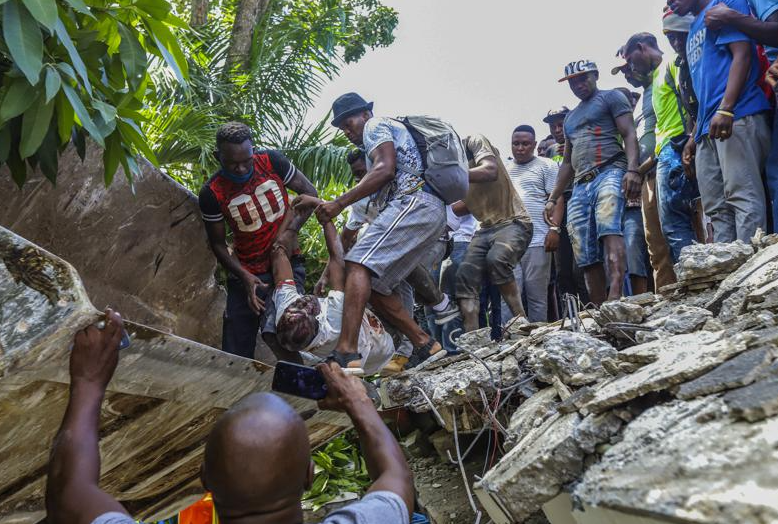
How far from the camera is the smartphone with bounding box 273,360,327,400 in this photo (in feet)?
6.75

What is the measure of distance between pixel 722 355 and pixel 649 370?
0.79ft

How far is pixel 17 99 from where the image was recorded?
182 cm

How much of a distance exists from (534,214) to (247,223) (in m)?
2.49

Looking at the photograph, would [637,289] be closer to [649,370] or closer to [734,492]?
[649,370]

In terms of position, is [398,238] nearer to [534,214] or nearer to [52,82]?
[52,82]

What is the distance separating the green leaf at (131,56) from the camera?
2.08 m

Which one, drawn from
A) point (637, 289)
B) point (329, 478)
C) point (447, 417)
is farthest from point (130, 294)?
point (637, 289)

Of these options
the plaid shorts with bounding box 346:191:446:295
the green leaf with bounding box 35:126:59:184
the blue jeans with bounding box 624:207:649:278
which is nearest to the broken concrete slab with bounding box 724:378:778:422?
the green leaf with bounding box 35:126:59:184

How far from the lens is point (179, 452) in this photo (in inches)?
102

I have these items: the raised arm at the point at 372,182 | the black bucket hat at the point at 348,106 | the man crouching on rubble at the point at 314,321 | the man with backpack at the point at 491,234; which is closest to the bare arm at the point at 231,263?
the man crouching on rubble at the point at 314,321

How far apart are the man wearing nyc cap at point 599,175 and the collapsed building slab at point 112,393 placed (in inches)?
88.3

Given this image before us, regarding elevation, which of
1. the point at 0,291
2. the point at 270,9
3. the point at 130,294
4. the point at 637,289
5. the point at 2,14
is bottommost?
the point at 637,289

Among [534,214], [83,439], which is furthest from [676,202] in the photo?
[83,439]

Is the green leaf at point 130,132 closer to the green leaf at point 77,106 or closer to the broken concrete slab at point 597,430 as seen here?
the green leaf at point 77,106
